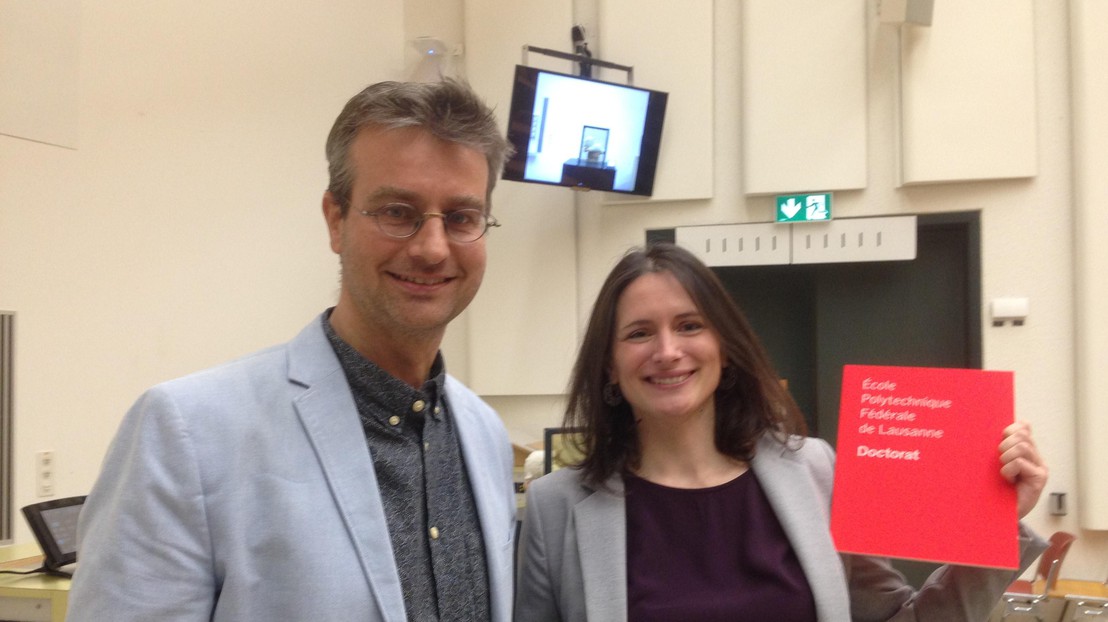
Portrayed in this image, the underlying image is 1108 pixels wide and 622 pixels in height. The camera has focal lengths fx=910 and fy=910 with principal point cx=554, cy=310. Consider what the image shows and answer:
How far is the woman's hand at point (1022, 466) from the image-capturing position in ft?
5.14

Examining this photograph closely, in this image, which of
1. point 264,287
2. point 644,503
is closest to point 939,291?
point 264,287

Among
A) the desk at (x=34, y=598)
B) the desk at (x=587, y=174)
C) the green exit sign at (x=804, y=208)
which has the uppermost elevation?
the desk at (x=587, y=174)

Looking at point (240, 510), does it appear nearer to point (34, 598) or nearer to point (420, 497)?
point (420, 497)

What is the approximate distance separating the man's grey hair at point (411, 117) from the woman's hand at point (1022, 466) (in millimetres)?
1031

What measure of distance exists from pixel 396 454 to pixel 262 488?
0.24 metres

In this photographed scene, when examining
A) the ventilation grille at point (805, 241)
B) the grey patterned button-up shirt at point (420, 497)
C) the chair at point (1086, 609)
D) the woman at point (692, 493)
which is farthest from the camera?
the ventilation grille at point (805, 241)

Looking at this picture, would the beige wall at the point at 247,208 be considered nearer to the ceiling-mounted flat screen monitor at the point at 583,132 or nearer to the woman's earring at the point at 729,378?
the ceiling-mounted flat screen monitor at the point at 583,132

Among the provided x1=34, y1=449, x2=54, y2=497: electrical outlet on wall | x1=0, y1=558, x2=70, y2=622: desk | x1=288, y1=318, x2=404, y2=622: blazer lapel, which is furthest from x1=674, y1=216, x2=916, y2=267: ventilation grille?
x1=288, y1=318, x2=404, y2=622: blazer lapel

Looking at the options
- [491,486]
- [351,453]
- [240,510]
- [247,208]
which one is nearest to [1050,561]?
[491,486]

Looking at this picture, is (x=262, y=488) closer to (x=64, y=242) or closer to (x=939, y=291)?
(x=64, y=242)

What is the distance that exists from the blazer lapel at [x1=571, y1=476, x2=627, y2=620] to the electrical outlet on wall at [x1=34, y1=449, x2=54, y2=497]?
9.01 ft

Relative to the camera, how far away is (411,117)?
4.62 ft

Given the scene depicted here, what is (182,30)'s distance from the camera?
4.29 m

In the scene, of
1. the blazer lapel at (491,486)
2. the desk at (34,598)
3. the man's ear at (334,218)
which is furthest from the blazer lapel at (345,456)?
the desk at (34,598)
